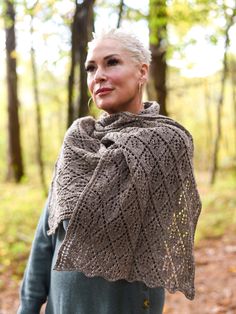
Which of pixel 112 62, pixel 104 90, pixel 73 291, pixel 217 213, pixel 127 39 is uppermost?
pixel 127 39

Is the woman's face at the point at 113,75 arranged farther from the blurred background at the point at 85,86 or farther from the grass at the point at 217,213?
the grass at the point at 217,213

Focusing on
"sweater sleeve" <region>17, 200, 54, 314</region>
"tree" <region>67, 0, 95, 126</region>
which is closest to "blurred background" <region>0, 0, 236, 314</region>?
"tree" <region>67, 0, 95, 126</region>

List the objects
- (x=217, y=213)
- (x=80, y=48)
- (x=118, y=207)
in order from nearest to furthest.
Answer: (x=118, y=207) < (x=80, y=48) < (x=217, y=213)

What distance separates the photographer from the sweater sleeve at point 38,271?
1.76 m

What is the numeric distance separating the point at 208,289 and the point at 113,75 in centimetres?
387

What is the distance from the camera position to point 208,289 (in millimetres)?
4742

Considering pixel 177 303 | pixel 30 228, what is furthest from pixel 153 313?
pixel 30 228

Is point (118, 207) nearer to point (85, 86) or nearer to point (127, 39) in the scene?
point (127, 39)

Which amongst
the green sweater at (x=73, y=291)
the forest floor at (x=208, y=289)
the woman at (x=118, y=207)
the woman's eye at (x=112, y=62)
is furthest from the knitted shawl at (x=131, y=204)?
the forest floor at (x=208, y=289)

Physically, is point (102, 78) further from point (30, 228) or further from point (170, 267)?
point (30, 228)

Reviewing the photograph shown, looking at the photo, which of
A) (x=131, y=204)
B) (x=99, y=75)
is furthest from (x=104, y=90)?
(x=131, y=204)

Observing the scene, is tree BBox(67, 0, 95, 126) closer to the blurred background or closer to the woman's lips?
the blurred background

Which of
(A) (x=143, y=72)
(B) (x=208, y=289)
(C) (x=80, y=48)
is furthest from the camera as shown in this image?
(B) (x=208, y=289)

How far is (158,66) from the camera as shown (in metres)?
7.42
